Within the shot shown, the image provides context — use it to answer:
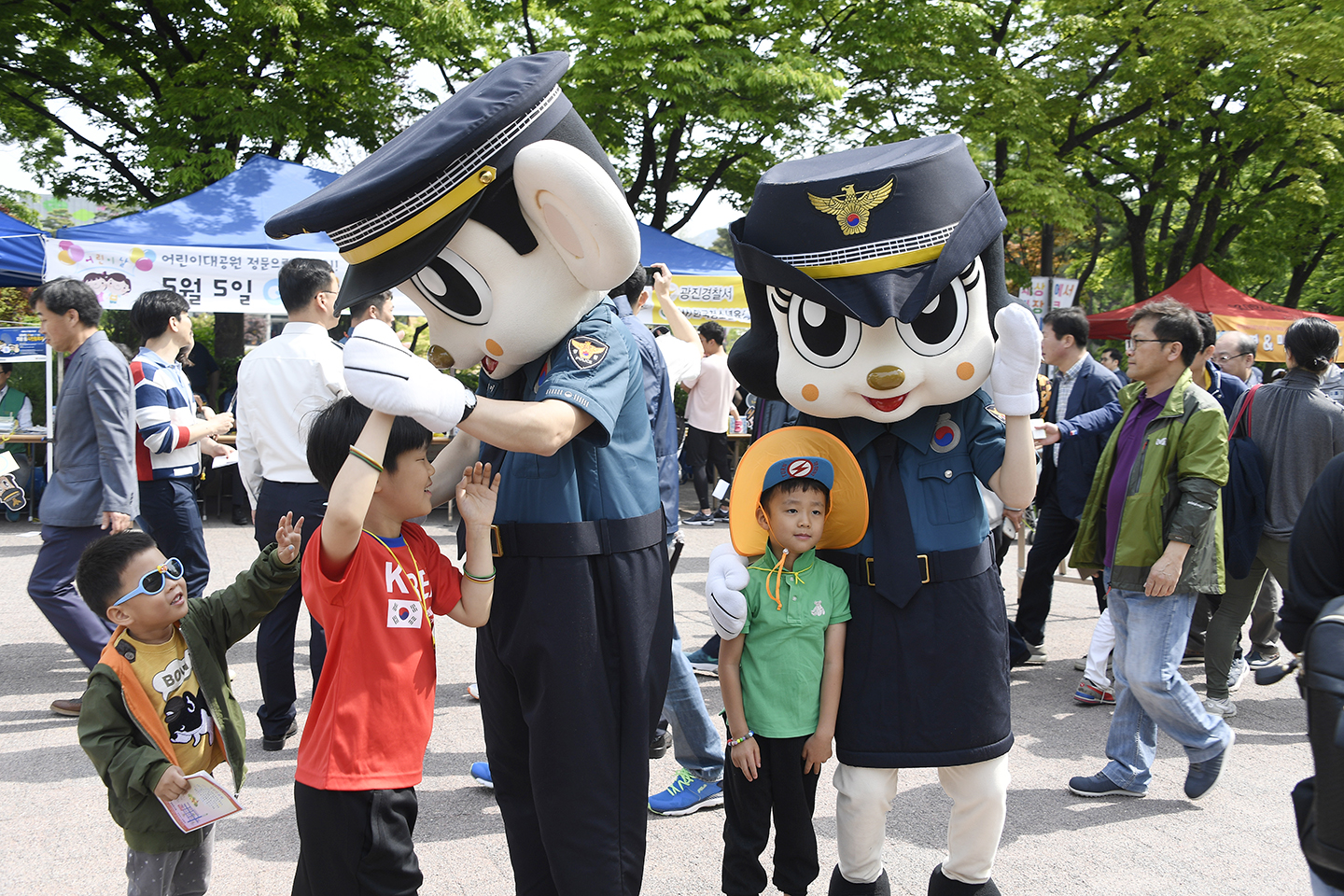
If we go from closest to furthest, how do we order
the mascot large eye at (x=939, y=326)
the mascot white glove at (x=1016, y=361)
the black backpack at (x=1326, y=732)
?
the black backpack at (x=1326, y=732) → the mascot white glove at (x=1016, y=361) → the mascot large eye at (x=939, y=326)

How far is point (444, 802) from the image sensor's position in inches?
150

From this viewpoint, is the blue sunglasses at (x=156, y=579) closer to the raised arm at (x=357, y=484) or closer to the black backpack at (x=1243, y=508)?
the raised arm at (x=357, y=484)

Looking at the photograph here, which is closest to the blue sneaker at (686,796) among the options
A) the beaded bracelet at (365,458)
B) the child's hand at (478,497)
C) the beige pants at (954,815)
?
the beige pants at (954,815)

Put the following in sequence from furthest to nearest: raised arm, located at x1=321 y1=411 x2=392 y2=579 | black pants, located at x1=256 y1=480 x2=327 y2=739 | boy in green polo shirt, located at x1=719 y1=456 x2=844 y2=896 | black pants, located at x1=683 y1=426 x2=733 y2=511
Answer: black pants, located at x1=683 y1=426 x2=733 y2=511 → black pants, located at x1=256 y1=480 x2=327 y2=739 → boy in green polo shirt, located at x1=719 y1=456 x2=844 y2=896 → raised arm, located at x1=321 y1=411 x2=392 y2=579

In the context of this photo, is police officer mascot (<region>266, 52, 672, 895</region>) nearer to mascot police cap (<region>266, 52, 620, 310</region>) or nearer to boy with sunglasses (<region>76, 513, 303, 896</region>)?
mascot police cap (<region>266, 52, 620, 310</region>)

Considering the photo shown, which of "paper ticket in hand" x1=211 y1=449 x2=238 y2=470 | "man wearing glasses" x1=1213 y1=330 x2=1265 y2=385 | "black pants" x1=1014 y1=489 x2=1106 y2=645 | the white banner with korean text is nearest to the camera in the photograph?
"paper ticket in hand" x1=211 y1=449 x2=238 y2=470

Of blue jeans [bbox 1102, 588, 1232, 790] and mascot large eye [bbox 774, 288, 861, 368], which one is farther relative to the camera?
blue jeans [bbox 1102, 588, 1232, 790]

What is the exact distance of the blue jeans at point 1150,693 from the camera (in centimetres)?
376

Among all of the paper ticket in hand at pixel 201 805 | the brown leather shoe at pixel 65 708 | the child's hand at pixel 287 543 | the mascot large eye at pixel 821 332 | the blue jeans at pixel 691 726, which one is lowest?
the brown leather shoe at pixel 65 708

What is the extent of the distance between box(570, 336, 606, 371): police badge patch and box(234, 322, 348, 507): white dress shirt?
89.3 inches

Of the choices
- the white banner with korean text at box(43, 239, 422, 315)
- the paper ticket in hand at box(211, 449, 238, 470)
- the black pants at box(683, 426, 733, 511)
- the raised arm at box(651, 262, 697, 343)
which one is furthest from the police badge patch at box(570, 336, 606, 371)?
→ the black pants at box(683, 426, 733, 511)

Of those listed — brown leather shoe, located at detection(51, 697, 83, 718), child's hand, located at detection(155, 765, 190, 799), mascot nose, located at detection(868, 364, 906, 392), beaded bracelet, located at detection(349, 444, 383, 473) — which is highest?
mascot nose, located at detection(868, 364, 906, 392)

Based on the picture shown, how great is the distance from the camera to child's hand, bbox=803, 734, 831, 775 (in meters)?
2.63

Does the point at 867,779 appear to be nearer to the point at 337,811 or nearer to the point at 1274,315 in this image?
the point at 337,811
